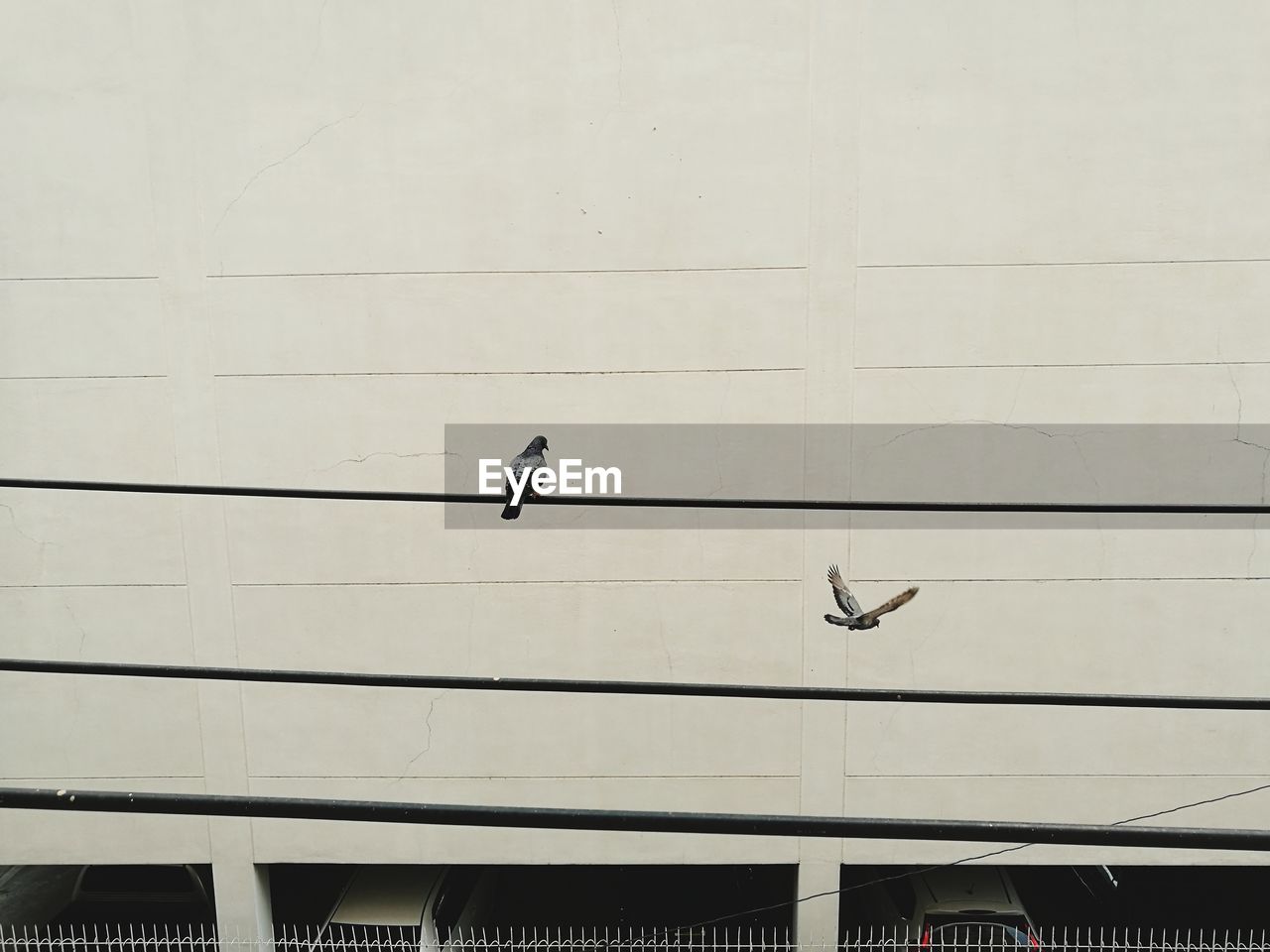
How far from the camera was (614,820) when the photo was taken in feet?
3.93

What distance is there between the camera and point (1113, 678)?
4684 millimetres

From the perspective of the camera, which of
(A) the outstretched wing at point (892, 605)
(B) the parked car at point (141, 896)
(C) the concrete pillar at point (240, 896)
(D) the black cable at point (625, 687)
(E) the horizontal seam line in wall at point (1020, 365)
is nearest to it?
(D) the black cable at point (625, 687)

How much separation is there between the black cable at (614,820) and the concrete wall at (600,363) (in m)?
3.43

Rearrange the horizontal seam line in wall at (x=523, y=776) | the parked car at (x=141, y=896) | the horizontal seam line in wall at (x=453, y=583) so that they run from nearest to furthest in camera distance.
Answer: the horizontal seam line in wall at (x=453, y=583) → the horizontal seam line in wall at (x=523, y=776) → the parked car at (x=141, y=896)

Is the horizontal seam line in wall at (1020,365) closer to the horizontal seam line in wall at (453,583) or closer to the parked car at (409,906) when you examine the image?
the horizontal seam line in wall at (453,583)

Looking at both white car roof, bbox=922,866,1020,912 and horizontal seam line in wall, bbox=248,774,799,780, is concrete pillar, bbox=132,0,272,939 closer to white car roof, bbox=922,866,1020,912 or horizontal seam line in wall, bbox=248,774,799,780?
horizontal seam line in wall, bbox=248,774,799,780

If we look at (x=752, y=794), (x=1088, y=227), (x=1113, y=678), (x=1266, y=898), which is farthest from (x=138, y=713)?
(x=1266, y=898)

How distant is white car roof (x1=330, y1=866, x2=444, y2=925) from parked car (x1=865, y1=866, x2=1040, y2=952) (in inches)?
124

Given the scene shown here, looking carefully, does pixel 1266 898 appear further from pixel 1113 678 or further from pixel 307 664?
pixel 307 664

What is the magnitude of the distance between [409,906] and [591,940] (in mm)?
1400

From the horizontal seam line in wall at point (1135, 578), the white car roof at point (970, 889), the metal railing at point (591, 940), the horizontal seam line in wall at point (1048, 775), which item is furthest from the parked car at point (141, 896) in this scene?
the horizontal seam line in wall at point (1135, 578)

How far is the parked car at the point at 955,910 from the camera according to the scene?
212 inches

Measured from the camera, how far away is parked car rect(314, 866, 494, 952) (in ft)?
17.7

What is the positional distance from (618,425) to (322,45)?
2.42m
